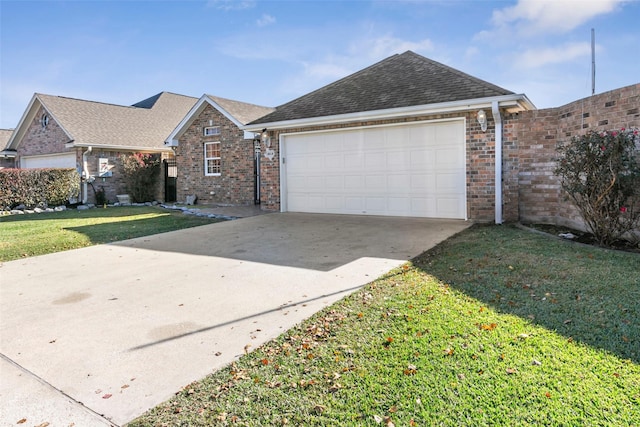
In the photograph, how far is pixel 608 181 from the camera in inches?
250

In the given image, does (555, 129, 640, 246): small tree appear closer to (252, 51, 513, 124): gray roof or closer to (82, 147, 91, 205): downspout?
(252, 51, 513, 124): gray roof

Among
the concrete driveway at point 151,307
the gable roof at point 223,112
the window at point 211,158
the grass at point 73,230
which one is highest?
the gable roof at point 223,112

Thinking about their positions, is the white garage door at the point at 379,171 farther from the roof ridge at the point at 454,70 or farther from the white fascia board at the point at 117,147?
the white fascia board at the point at 117,147

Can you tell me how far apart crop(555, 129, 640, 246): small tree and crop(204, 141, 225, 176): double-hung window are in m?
13.2

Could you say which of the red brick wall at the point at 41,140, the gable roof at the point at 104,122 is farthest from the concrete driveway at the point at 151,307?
the red brick wall at the point at 41,140

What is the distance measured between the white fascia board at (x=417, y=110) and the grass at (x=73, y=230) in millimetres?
3971

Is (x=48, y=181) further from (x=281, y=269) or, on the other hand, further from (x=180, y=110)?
(x=281, y=269)

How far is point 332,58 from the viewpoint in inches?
→ 623

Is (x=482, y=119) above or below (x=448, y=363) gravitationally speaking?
above

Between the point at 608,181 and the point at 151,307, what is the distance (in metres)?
6.74

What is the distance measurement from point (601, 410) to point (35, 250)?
901 centimetres

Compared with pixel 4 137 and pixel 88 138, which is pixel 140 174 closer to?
pixel 88 138

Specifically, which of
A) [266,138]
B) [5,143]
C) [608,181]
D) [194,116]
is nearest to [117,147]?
[194,116]

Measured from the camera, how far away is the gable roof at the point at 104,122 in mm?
18625
